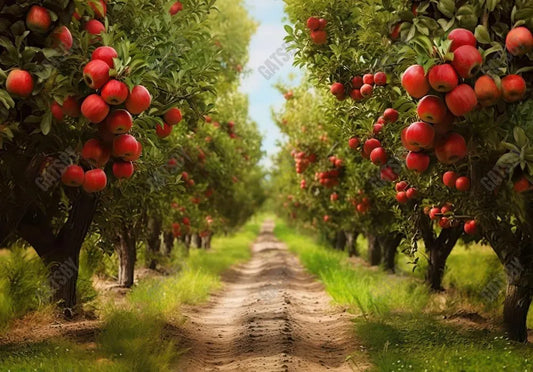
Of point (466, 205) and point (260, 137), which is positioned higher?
point (260, 137)

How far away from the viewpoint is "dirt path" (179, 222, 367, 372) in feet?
26.1

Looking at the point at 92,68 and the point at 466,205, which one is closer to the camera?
the point at 92,68

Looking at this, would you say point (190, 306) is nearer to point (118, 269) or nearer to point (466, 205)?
point (118, 269)

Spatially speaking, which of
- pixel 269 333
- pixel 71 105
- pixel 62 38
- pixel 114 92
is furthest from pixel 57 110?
pixel 269 333

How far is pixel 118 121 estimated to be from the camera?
4.93 meters

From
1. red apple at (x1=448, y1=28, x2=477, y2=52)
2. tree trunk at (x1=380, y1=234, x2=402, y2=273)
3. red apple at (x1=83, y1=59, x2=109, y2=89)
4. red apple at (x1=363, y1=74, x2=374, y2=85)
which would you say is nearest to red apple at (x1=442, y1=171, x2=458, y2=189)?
red apple at (x1=448, y1=28, x2=477, y2=52)

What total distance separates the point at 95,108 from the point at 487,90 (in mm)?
3011

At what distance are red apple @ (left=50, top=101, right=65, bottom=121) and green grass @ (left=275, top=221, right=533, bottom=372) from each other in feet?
14.2

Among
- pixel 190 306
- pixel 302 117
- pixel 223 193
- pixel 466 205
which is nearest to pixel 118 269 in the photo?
pixel 190 306

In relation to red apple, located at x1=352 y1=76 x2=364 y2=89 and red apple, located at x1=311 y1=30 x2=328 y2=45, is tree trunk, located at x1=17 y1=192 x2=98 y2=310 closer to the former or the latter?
red apple, located at x1=311 y1=30 x2=328 y2=45

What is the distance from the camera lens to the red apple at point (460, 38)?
4797 mm

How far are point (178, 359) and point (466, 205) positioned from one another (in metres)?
4.07

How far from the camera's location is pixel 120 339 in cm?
749

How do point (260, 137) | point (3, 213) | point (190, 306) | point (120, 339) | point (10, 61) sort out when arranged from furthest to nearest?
1. point (260, 137)
2. point (190, 306)
3. point (120, 339)
4. point (3, 213)
5. point (10, 61)
